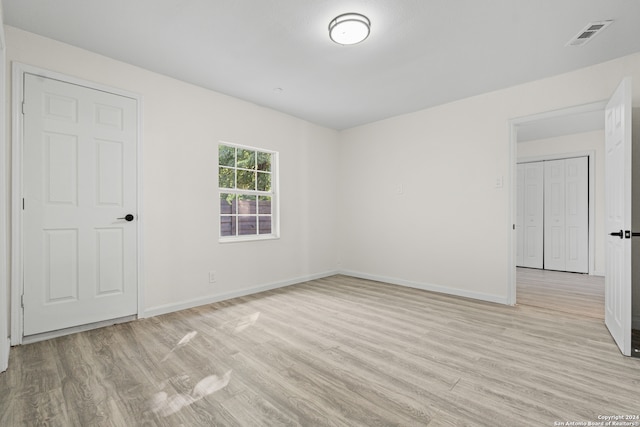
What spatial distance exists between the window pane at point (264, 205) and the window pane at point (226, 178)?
0.49 metres

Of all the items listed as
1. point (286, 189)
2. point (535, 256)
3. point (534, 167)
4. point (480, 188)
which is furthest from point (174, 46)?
point (535, 256)

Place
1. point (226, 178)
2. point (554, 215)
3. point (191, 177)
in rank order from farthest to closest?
point (554, 215)
point (226, 178)
point (191, 177)

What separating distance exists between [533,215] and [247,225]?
561cm

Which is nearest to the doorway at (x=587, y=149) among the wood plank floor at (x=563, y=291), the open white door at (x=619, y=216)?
the wood plank floor at (x=563, y=291)

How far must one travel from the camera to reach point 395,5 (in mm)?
2186

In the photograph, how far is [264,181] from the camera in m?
4.48

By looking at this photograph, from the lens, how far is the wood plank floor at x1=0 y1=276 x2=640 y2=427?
1.65 metres

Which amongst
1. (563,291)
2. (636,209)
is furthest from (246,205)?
(563,291)

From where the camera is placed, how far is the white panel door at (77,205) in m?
2.55

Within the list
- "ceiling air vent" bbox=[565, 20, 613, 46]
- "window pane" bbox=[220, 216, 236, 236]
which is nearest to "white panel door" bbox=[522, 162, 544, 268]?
"ceiling air vent" bbox=[565, 20, 613, 46]

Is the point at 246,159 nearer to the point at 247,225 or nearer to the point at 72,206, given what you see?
the point at 247,225

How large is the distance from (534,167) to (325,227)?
443cm

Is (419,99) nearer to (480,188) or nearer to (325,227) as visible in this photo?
(480,188)

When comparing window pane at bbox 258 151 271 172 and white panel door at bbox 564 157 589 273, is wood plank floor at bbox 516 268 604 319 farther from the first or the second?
window pane at bbox 258 151 271 172
